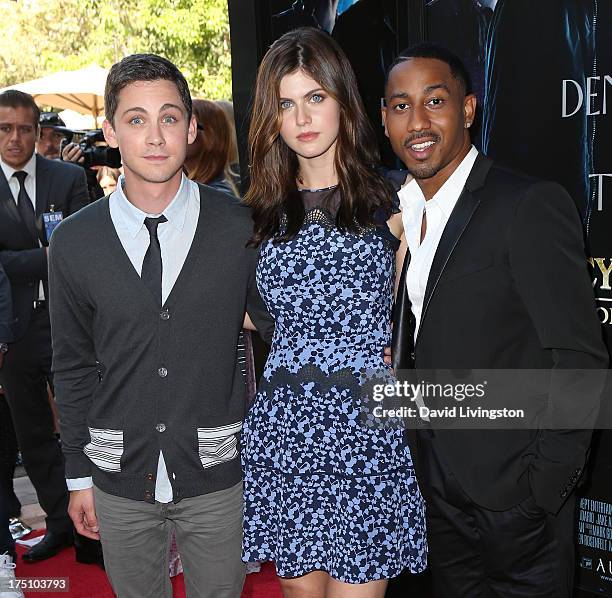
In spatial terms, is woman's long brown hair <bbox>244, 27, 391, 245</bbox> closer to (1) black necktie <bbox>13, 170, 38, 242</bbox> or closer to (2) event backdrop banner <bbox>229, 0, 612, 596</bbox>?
(2) event backdrop banner <bbox>229, 0, 612, 596</bbox>

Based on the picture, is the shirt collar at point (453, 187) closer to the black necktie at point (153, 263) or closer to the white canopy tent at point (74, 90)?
the black necktie at point (153, 263)

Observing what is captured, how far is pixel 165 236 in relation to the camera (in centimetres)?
247

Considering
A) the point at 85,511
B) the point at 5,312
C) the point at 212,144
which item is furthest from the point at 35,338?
the point at 85,511

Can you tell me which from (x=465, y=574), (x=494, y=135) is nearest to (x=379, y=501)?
(x=465, y=574)

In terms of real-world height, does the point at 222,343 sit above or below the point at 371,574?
above

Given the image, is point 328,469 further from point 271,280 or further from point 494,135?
point 494,135

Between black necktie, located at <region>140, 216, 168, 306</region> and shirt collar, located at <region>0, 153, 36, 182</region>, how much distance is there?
8.36ft

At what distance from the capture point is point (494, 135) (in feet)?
10.5

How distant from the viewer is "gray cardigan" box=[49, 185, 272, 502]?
240 cm

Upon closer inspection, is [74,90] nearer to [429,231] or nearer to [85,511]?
[85,511]

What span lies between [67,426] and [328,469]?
0.86 metres

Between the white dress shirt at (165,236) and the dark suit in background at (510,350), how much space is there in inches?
30.8

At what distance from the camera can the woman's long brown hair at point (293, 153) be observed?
2.49 meters

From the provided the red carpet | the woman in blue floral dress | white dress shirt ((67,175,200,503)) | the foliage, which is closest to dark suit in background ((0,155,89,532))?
the red carpet
